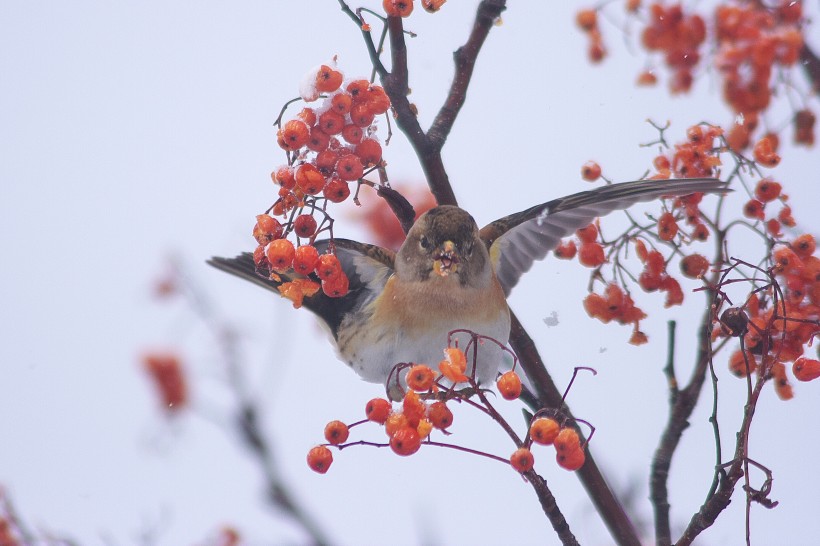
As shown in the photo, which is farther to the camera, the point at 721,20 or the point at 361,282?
the point at 361,282

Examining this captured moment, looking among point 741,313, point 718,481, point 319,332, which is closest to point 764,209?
point 741,313

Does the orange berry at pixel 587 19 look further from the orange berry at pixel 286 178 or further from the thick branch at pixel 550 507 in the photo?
the thick branch at pixel 550 507

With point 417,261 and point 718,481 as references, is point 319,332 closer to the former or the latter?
point 417,261

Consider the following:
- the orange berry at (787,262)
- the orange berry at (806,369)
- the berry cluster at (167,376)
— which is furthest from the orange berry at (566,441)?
the berry cluster at (167,376)

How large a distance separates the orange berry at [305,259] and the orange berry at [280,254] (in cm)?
1

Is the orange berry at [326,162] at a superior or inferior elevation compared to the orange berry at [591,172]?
inferior

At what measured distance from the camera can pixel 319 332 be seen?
2.92 meters

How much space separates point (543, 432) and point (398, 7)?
93 cm

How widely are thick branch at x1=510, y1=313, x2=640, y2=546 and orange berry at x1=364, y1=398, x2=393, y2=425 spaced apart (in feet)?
0.98

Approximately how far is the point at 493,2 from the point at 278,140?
677 millimetres

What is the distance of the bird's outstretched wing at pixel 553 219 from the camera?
191 cm

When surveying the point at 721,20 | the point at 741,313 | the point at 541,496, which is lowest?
A: the point at 541,496

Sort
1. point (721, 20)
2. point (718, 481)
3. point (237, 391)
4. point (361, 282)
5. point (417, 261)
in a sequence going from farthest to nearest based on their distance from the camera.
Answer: point (237, 391)
point (361, 282)
point (417, 261)
point (718, 481)
point (721, 20)

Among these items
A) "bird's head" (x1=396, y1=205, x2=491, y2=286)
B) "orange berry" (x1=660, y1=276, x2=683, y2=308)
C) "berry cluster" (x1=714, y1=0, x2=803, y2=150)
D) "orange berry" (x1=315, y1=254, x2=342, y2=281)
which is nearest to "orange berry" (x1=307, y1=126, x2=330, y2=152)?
"orange berry" (x1=315, y1=254, x2=342, y2=281)
